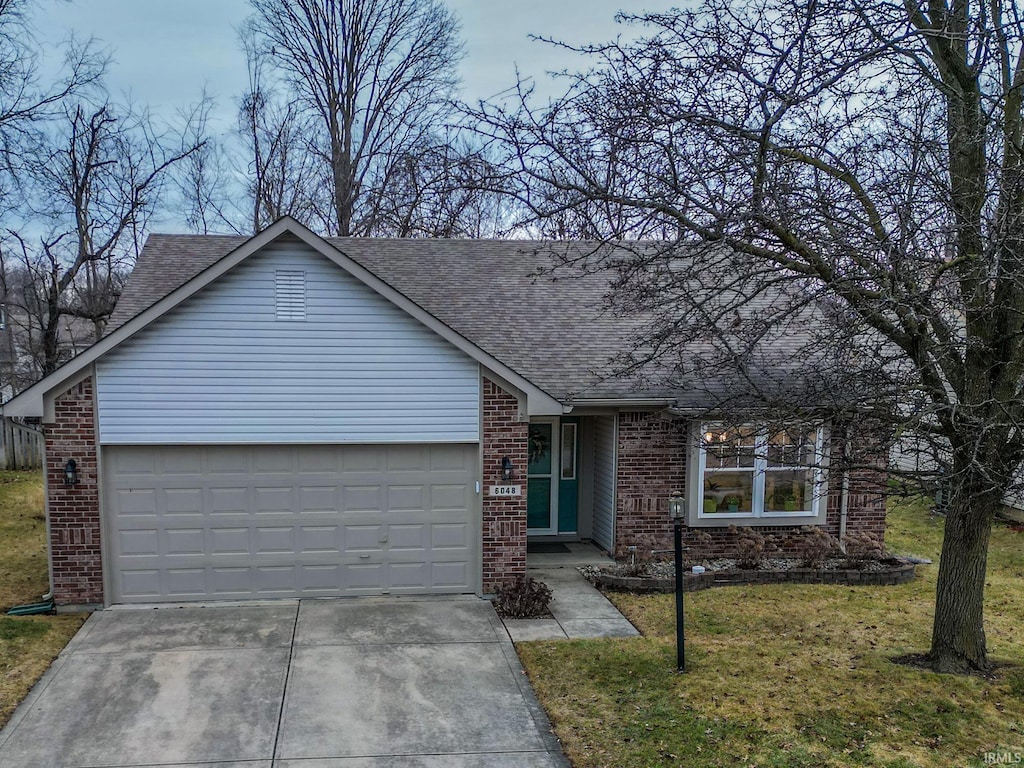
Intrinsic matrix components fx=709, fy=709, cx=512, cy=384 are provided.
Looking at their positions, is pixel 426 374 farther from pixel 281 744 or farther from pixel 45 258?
pixel 45 258

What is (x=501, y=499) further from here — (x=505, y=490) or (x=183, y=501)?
(x=183, y=501)

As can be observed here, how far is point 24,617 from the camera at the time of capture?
28.3 feet

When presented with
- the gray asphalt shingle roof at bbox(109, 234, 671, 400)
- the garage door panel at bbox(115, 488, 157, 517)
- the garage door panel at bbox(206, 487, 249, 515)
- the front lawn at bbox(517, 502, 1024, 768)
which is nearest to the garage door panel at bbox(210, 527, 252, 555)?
the garage door panel at bbox(206, 487, 249, 515)

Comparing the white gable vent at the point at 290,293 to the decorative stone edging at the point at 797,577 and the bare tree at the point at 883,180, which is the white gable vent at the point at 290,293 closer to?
the bare tree at the point at 883,180

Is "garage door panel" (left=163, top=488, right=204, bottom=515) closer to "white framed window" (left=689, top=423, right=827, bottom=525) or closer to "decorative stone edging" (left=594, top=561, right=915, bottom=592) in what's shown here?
"decorative stone edging" (left=594, top=561, right=915, bottom=592)

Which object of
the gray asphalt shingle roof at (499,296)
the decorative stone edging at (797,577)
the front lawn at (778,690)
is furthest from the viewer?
the gray asphalt shingle roof at (499,296)

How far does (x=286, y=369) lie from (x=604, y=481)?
5594mm

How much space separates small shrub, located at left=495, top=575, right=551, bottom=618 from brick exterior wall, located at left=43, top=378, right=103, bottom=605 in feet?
16.9

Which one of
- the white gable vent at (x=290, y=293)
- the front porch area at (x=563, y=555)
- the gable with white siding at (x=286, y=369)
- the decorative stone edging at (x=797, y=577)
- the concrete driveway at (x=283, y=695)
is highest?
the white gable vent at (x=290, y=293)

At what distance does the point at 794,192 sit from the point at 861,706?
4.76m

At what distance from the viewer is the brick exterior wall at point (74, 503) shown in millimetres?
8766

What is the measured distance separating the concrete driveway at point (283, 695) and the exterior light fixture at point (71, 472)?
67.0 inches

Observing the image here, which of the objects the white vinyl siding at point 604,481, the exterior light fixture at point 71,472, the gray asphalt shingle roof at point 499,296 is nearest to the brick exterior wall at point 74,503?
the exterior light fixture at point 71,472

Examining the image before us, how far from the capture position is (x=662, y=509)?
37.7ft
